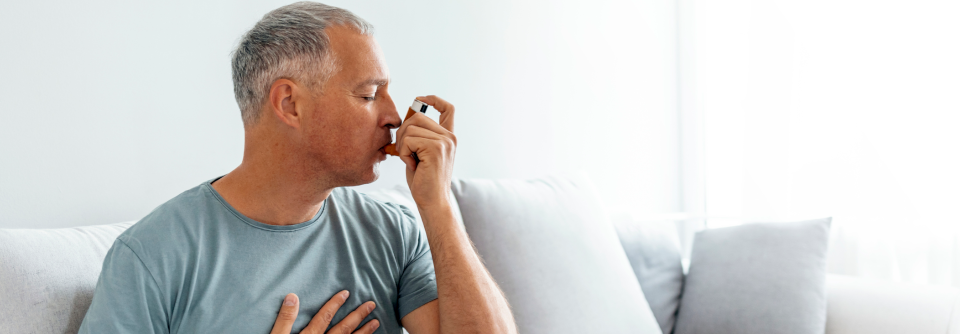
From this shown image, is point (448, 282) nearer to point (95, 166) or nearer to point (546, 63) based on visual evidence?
point (95, 166)

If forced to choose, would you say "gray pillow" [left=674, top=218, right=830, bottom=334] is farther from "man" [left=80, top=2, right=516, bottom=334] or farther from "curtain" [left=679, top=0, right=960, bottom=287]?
"man" [left=80, top=2, right=516, bottom=334]

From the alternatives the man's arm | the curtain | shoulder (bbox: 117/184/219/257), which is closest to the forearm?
the man's arm

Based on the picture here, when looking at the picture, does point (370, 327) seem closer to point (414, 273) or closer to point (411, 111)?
point (414, 273)

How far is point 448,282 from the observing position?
3.47 ft

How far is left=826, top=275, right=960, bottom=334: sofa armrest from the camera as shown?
1.54m

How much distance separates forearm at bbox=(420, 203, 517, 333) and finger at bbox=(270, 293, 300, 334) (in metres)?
0.24

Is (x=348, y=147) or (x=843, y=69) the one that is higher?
(x=348, y=147)

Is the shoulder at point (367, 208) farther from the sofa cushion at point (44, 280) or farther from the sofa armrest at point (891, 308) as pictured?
the sofa armrest at point (891, 308)

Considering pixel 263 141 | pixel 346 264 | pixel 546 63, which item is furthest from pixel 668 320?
pixel 263 141

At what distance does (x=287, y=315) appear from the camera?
942mm

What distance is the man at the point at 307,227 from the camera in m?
0.89

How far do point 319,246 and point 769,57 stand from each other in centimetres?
215

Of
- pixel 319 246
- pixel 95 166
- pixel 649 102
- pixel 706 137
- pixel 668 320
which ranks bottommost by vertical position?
pixel 668 320

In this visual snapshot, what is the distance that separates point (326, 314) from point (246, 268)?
14 cm
